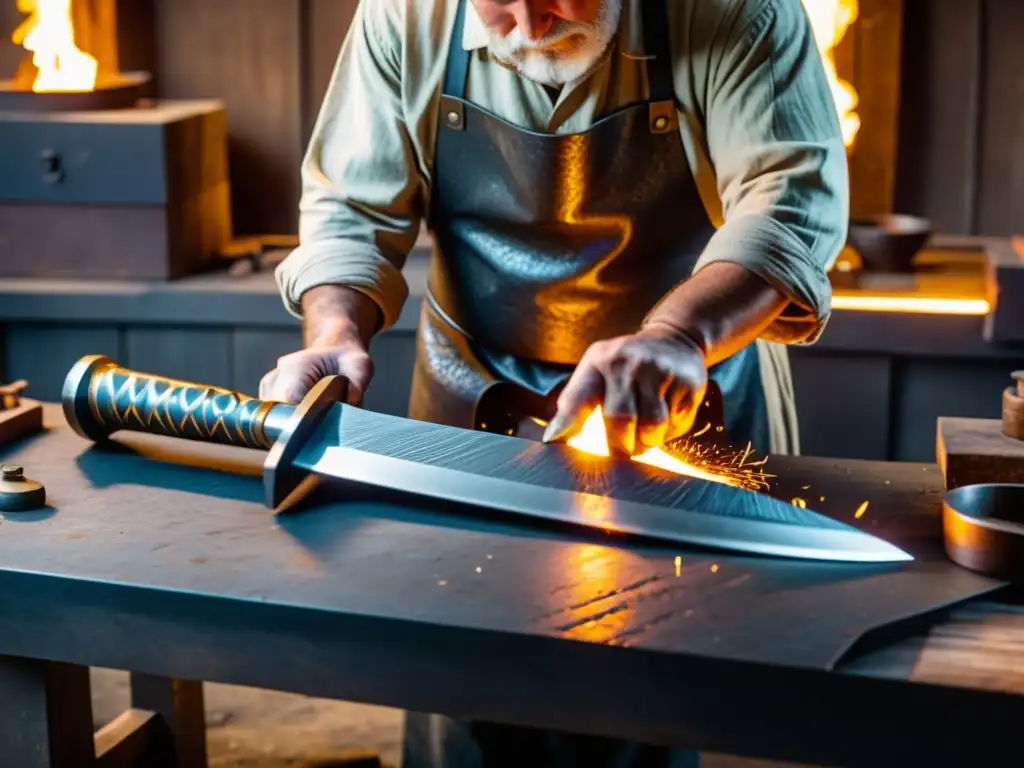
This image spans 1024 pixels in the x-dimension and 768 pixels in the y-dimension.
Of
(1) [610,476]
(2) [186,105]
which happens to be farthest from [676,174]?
(2) [186,105]

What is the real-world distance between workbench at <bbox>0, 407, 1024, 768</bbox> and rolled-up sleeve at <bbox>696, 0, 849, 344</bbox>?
0.27 metres

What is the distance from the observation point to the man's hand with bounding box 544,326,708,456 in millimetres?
1498

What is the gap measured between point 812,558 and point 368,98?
3.13 feet

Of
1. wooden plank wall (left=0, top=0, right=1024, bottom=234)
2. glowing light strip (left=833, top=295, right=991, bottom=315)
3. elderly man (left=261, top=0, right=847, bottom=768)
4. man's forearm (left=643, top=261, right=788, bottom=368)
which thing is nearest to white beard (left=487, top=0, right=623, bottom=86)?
elderly man (left=261, top=0, right=847, bottom=768)

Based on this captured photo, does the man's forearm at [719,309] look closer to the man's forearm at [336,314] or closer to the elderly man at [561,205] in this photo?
the elderly man at [561,205]

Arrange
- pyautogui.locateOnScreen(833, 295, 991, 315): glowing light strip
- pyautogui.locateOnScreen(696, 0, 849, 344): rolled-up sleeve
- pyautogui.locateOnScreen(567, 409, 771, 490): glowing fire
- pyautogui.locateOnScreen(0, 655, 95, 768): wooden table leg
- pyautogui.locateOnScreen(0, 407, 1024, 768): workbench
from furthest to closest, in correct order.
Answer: pyautogui.locateOnScreen(833, 295, 991, 315): glowing light strip
pyautogui.locateOnScreen(696, 0, 849, 344): rolled-up sleeve
pyautogui.locateOnScreen(567, 409, 771, 490): glowing fire
pyautogui.locateOnScreen(0, 655, 95, 768): wooden table leg
pyautogui.locateOnScreen(0, 407, 1024, 768): workbench

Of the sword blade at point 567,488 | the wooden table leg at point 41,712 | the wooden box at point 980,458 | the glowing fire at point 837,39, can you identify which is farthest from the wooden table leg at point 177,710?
the glowing fire at point 837,39

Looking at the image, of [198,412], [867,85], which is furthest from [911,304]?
[198,412]

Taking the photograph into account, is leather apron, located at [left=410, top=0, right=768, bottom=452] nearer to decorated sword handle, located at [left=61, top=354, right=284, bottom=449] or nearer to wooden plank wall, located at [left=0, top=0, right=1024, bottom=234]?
decorated sword handle, located at [left=61, top=354, right=284, bottom=449]

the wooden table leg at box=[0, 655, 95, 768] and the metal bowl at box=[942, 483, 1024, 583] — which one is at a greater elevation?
the metal bowl at box=[942, 483, 1024, 583]

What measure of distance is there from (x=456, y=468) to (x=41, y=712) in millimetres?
505

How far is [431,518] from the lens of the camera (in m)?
1.47

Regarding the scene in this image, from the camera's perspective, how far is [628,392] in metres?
1.50

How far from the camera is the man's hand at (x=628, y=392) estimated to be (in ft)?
4.91
